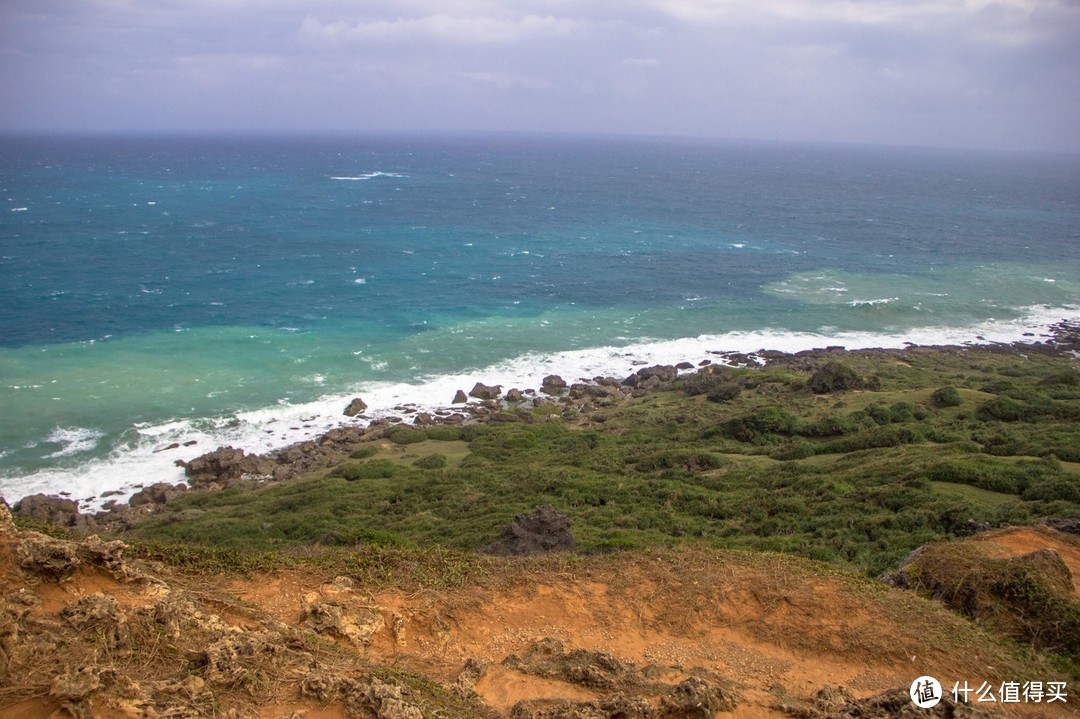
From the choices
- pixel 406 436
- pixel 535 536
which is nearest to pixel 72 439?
pixel 406 436

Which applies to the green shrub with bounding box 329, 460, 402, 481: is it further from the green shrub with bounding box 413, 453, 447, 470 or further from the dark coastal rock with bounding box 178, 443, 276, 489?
the dark coastal rock with bounding box 178, 443, 276, 489

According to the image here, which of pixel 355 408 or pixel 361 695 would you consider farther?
pixel 355 408

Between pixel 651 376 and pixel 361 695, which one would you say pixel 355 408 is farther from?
pixel 361 695

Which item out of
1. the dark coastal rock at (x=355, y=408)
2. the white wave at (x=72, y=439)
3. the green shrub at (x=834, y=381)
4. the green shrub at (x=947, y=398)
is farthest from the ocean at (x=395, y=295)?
the green shrub at (x=947, y=398)

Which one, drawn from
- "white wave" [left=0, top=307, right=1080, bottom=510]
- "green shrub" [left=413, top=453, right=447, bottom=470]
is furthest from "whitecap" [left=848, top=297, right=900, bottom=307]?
"green shrub" [left=413, top=453, right=447, bottom=470]

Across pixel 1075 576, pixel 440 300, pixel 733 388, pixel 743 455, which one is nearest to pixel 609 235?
pixel 440 300
